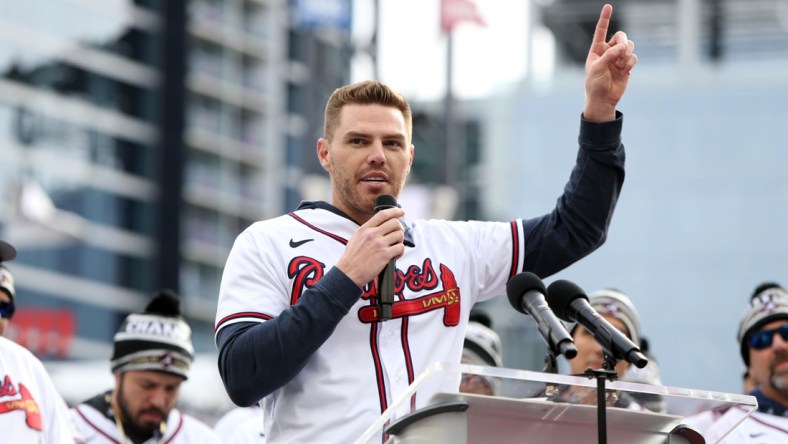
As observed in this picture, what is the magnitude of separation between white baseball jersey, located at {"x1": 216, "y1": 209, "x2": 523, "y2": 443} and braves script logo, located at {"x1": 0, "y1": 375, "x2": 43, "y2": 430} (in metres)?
1.79

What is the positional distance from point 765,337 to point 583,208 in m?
2.82

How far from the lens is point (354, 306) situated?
489 cm

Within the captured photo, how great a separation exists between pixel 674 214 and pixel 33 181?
24.5 meters

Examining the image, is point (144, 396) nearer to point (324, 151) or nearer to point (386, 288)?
point (324, 151)

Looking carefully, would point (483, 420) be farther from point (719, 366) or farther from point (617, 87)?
point (719, 366)

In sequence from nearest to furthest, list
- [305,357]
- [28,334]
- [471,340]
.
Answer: [305,357]
[471,340]
[28,334]

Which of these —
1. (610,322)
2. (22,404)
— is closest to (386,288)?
(22,404)

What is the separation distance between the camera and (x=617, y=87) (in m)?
5.01

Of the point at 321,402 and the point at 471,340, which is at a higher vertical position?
the point at 471,340

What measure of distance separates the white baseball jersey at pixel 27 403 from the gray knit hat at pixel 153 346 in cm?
164

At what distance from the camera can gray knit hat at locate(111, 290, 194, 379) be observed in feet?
27.8

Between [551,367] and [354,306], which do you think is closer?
[551,367]

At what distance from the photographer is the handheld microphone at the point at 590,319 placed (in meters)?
4.14

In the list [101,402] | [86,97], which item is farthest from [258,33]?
[101,402]
